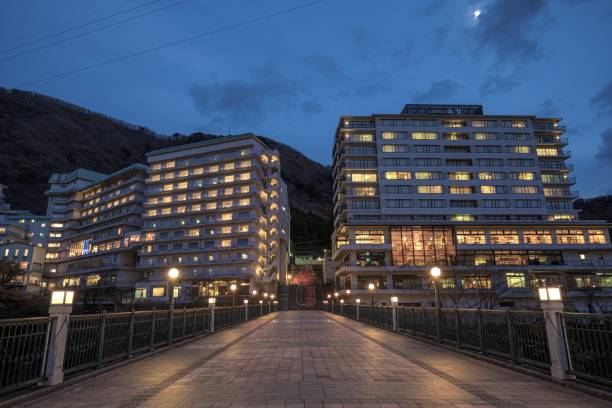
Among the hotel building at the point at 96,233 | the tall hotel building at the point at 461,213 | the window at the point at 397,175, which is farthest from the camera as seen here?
the hotel building at the point at 96,233

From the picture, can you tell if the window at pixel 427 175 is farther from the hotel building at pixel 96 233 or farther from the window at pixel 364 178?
the hotel building at pixel 96 233

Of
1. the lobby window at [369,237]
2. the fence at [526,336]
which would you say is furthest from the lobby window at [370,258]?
the fence at [526,336]

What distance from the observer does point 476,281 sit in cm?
6238

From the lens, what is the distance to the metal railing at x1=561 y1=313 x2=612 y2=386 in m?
6.48

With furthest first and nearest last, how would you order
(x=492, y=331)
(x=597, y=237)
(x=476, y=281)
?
1. (x=597, y=237)
2. (x=476, y=281)
3. (x=492, y=331)

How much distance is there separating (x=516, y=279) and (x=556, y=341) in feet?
211

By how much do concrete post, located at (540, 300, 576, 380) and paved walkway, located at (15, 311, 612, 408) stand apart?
1.12ft

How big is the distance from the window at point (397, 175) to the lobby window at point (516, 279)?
78.3 ft

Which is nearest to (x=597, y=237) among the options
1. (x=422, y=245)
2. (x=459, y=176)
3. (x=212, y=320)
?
(x=459, y=176)

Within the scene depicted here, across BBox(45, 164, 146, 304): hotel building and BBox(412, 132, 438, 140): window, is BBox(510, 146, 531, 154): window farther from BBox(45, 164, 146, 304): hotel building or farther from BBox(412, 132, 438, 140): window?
BBox(45, 164, 146, 304): hotel building

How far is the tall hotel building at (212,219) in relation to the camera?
69.0 m

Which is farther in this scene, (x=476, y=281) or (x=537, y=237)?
(x=537, y=237)

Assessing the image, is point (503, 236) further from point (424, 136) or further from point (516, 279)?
point (424, 136)

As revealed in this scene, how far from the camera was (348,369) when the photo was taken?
8.97m
